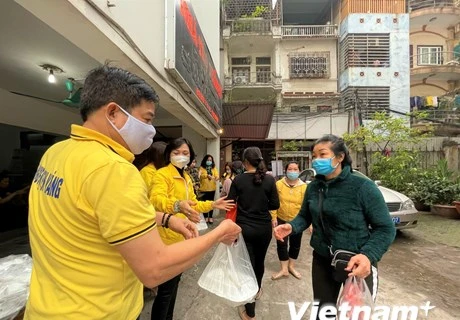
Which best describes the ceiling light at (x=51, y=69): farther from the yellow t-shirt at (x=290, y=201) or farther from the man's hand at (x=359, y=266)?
the man's hand at (x=359, y=266)

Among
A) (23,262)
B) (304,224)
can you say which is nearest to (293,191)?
(304,224)

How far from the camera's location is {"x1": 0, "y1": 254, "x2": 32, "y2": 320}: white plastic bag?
5.83ft

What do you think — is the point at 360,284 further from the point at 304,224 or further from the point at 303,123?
the point at 303,123

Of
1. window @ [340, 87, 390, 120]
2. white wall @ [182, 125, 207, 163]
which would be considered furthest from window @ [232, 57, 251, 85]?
white wall @ [182, 125, 207, 163]

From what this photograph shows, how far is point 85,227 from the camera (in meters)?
0.87

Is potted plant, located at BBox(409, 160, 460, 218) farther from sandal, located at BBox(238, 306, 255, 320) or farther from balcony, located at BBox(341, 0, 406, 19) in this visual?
balcony, located at BBox(341, 0, 406, 19)

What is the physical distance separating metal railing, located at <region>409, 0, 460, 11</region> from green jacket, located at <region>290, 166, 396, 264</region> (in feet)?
64.8

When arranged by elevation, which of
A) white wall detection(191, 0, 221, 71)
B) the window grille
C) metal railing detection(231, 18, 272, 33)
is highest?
metal railing detection(231, 18, 272, 33)

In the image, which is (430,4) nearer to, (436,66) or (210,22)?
(436,66)

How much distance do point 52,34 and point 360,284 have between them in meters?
3.13

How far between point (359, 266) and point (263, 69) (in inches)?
621

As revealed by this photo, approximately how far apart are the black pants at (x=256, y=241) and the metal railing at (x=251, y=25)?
1401 cm

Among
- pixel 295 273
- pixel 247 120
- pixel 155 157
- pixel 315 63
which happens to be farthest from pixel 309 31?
pixel 155 157

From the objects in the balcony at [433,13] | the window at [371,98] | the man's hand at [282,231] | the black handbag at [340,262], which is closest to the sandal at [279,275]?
the man's hand at [282,231]
